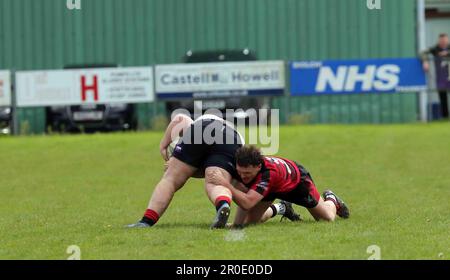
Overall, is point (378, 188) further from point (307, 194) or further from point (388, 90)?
point (388, 90)

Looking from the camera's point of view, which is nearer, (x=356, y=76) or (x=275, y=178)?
(x=275, y=178)

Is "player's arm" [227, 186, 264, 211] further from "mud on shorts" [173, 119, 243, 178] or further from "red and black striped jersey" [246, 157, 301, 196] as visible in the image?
"mud on shorts" [173, 119, 243, 178]

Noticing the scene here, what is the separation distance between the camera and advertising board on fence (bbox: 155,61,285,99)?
27.1m

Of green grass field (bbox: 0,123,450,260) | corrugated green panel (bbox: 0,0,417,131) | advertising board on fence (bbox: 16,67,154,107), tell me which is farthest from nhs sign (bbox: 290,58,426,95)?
corrugated green panel (bbox: 0,0,417,131)

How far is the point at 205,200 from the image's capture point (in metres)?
16.5

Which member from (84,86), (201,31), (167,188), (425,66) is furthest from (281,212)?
(201,31)

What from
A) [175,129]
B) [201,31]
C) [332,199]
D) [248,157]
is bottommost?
[332,199]

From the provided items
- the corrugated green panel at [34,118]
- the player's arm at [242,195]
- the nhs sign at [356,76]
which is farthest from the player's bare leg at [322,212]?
the corrugated green panel at [34,118]

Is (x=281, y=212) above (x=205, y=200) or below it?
above

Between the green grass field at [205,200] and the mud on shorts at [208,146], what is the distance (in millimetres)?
694

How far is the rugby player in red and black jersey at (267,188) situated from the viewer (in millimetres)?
11992

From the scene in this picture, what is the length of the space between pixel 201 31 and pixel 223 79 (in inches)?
225

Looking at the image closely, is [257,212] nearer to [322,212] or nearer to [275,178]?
[275,178]
